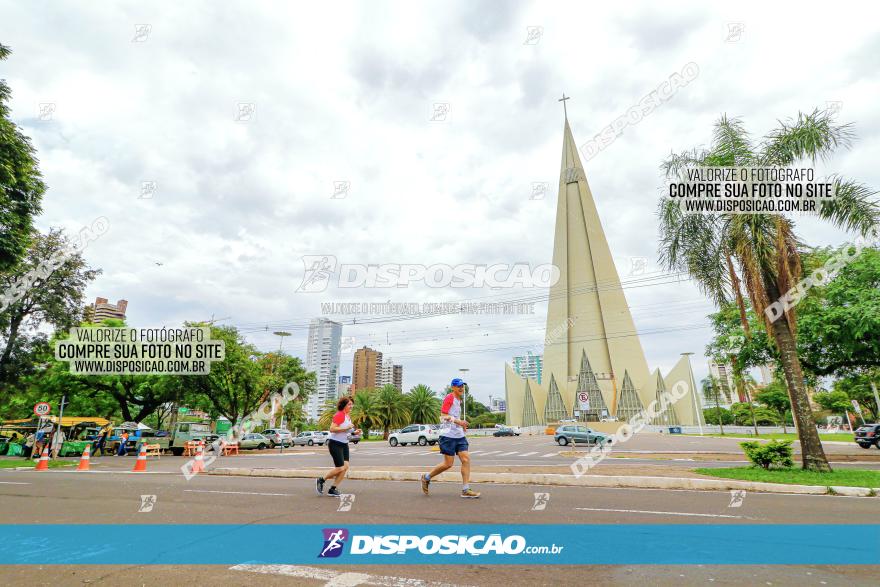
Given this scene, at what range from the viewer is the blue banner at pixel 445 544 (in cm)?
417

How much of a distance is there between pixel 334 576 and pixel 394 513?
245 cm

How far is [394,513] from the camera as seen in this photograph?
238 inches

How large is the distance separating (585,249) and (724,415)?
43389 mm

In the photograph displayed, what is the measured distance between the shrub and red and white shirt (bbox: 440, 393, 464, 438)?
829 centimetres

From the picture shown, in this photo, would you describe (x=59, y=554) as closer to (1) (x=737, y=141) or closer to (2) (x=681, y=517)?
(2) (x=681, y=517)

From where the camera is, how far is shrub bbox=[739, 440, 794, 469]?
11055mm

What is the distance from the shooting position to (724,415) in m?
84.1

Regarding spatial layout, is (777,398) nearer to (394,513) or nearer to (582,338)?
(582,338)

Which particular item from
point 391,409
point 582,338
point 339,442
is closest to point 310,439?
point 391,409

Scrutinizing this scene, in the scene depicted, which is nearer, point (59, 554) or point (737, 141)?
point (59, 554)

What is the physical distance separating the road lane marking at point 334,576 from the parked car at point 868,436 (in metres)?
29.8

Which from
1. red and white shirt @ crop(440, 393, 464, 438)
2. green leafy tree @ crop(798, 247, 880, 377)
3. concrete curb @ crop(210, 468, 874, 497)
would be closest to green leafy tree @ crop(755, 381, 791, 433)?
green leafy tree @ crop(798, 247, 880, 377)

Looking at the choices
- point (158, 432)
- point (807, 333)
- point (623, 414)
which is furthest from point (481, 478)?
Answer: point (623, 414)

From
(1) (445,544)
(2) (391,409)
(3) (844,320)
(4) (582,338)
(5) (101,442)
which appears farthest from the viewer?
(4) (582,338)
